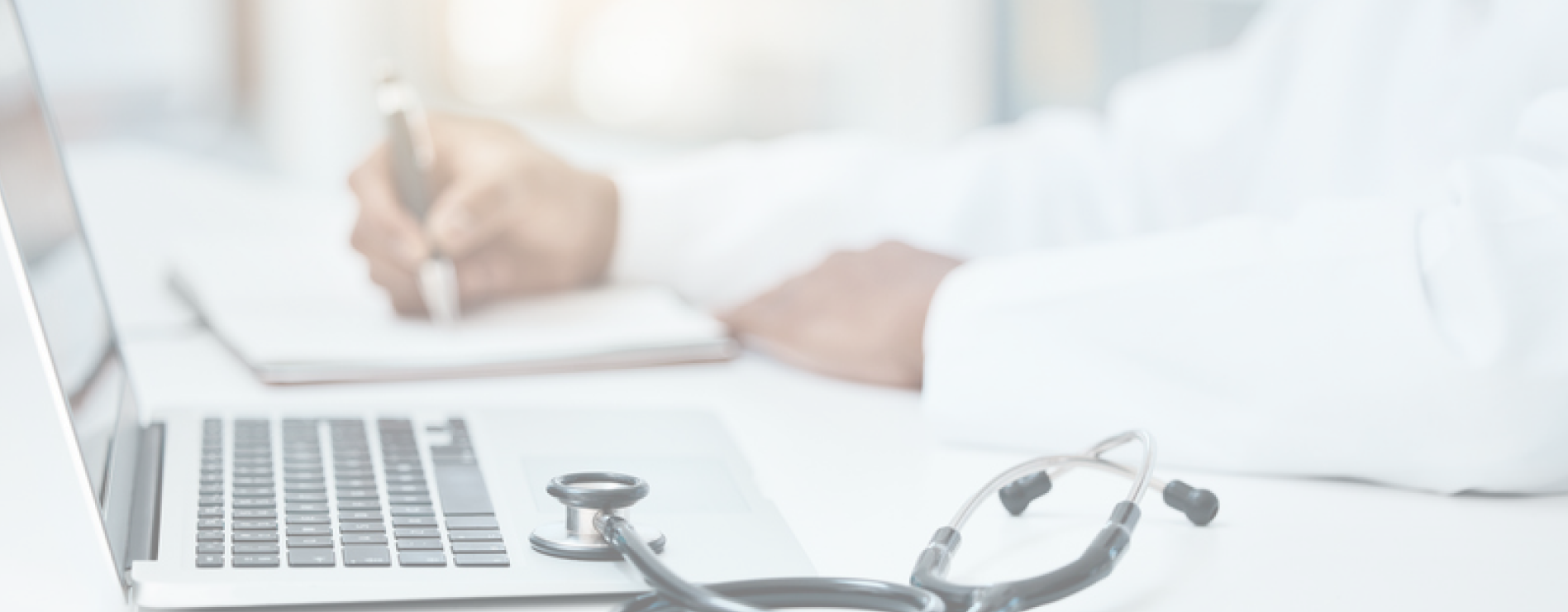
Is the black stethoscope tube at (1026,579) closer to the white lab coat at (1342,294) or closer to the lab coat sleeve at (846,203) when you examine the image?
the white lab coat at (1342,294)

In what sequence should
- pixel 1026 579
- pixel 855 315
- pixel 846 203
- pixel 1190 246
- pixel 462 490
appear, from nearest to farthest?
pixel 1026 579
pixel 462 490
pixel 1190 246
pixel 855 315
pixel 846 203

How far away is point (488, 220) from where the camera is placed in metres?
0.86

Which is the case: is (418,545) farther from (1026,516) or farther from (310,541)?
(1026,516)

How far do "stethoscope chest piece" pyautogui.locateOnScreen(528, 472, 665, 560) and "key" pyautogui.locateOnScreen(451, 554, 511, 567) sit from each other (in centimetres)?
2

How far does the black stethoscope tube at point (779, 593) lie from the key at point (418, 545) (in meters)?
0.06

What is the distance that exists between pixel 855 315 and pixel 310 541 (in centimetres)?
38

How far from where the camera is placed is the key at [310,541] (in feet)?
1.25

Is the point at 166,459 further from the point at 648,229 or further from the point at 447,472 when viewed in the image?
the point at 648,229

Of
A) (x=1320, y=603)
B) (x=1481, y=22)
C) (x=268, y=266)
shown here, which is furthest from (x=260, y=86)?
(x=1320, y=603)

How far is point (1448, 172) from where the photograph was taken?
0.56 meters

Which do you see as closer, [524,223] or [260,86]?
[524,223]

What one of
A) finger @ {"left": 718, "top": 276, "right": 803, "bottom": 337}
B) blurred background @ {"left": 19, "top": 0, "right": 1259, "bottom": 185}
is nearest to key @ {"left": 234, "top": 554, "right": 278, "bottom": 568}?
finger @ {"left": 718, "top": 276, "right": 803, "bottom": 337}

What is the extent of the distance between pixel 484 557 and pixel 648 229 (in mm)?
626

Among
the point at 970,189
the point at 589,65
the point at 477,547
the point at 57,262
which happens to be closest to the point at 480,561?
the point at 477,547
